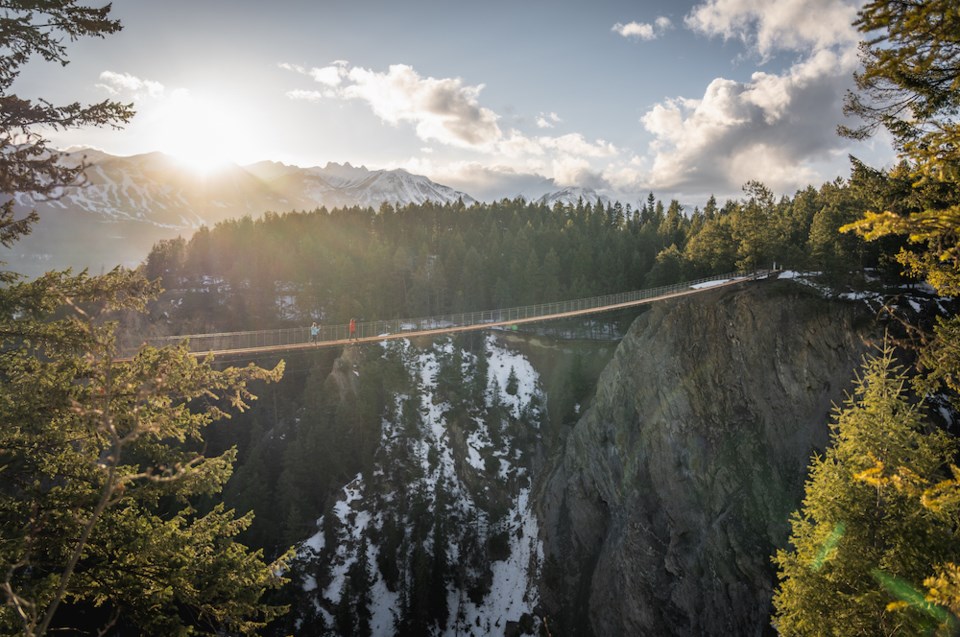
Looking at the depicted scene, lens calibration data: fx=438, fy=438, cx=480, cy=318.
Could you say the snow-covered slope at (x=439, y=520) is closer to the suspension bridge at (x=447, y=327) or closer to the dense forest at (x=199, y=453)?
the suspension bridge at (x=447, y=327)

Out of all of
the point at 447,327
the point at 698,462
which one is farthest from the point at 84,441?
the point at 447,327

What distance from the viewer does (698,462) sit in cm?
2220

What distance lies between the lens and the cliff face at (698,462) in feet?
61.5

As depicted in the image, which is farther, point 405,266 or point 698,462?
point 405,266

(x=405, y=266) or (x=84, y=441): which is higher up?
(x=405, y=266)

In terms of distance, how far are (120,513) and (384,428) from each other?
31.5m

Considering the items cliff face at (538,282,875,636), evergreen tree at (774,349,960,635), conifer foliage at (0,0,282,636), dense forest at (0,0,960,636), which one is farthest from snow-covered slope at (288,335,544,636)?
conifer foliage at (0,0,282,636)

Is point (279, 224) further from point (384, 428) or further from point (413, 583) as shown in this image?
point (413, 583)

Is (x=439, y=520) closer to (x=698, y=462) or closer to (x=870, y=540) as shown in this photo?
(x=698, y=462)

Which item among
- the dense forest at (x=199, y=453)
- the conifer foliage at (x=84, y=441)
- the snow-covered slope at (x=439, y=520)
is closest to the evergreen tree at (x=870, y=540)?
the dense forest at (x=199, y=453)

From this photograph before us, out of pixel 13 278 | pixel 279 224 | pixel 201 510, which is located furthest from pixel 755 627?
pixel 279 224

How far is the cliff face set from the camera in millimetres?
18734

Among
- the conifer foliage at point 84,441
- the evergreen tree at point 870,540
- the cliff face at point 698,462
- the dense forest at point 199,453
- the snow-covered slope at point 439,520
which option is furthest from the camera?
the snow-covered slope at point 439,520

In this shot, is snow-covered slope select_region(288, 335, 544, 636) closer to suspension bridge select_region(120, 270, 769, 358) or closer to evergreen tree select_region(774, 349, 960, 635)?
suspension bridge select_region(120, 270, 769, 358)
